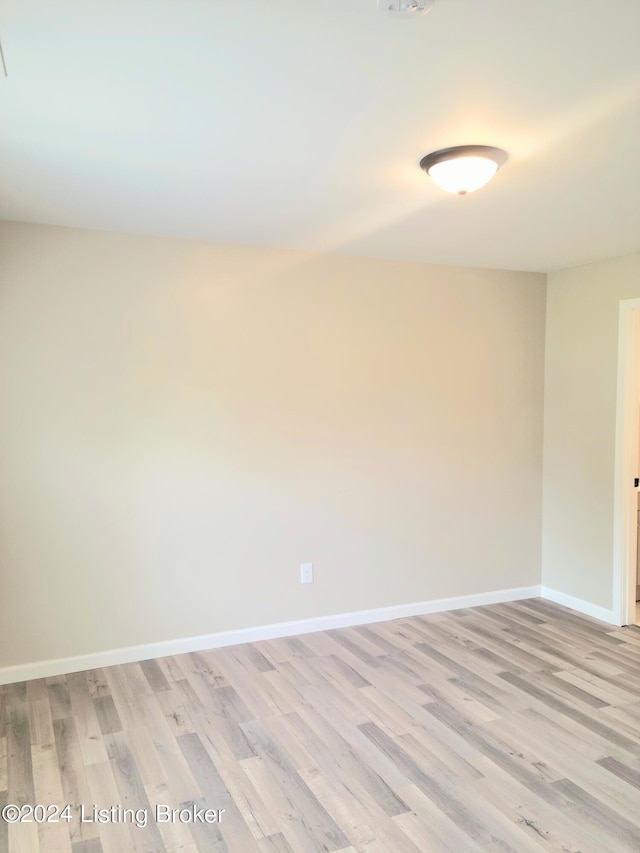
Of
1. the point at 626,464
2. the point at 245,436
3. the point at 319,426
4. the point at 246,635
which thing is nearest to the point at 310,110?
the point at 245,436

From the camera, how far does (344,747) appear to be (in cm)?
278

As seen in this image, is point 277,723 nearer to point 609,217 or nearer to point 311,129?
point 311,129

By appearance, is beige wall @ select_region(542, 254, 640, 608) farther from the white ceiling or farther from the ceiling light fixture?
the ceiling light fixture

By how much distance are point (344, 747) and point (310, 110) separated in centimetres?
249

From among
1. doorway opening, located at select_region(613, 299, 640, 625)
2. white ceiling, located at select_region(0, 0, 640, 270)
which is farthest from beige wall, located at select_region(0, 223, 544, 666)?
doorway opening, located at select_region(613, 299, 640, 625)

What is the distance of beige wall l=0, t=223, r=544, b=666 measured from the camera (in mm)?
3432

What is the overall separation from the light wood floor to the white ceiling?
2390 mm

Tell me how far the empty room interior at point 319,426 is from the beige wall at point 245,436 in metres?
0.02

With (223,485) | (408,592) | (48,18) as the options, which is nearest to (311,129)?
(48,18)

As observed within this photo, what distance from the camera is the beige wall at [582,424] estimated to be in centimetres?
428

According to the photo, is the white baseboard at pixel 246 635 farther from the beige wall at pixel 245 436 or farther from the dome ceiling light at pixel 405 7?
the dome ceiling light at pixel 405 7

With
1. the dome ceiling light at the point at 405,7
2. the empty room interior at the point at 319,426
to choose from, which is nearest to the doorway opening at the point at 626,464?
the empty room interior at the point at 319,426

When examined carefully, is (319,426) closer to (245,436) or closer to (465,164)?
(245,436)

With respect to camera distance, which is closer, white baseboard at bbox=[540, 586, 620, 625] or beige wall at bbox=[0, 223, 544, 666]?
beige wall at bbox=[0, 223, 544, 666]
